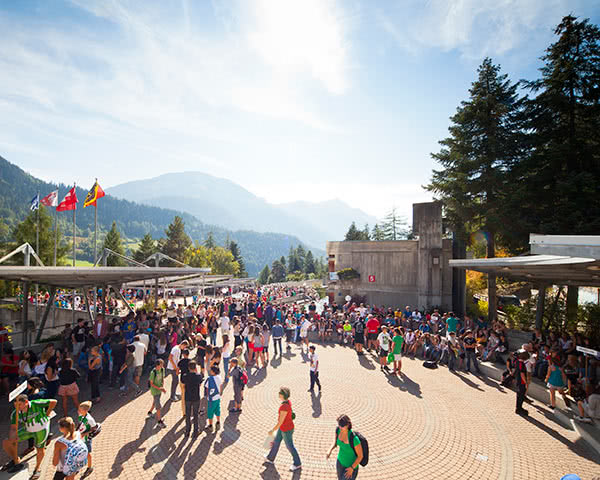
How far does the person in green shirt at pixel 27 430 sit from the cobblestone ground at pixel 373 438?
309mm

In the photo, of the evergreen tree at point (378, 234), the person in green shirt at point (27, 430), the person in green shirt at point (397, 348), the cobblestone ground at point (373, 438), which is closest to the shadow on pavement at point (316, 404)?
the cobblestone ground at point (373, 438)

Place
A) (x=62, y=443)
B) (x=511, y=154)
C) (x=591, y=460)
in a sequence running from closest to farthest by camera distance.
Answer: (x=62, y=443) → (x=591, y=460) → (x=511, y=154)

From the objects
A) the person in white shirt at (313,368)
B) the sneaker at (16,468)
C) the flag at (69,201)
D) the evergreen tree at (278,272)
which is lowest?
the evergreen tree at (278,272)

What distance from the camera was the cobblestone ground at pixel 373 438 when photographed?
594 centimetres

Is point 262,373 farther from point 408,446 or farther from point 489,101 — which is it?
point 489,101

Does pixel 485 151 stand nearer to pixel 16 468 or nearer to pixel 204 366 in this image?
pixel 204 366

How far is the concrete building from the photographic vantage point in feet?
68.6

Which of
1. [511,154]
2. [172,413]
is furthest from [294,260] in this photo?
[172,413]

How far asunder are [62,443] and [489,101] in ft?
70.6

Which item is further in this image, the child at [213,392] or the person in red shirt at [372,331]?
the person in red shirt at [372,331]

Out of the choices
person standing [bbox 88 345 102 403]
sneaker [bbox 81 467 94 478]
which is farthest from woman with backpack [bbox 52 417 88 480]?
person standing [bbox 88 345 102 403]

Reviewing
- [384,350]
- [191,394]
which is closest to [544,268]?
[384,350]

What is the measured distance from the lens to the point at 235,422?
766 cm

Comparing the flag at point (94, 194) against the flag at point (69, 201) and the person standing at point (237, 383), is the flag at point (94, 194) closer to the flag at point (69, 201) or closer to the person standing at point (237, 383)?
the flag at point (69, 201)
